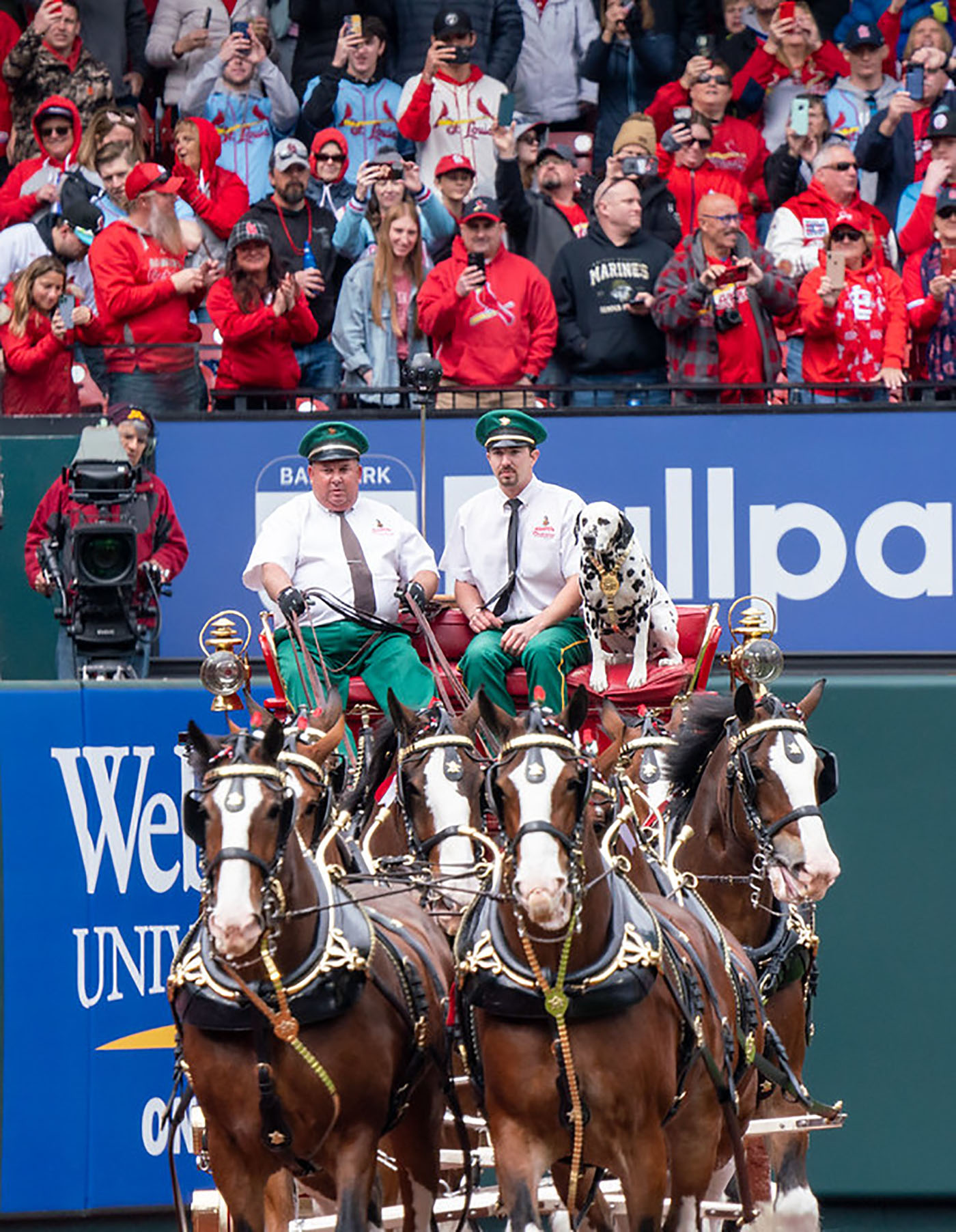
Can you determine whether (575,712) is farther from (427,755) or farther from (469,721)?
(469,721)

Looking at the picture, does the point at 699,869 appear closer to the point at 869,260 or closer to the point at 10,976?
the point at 10,976

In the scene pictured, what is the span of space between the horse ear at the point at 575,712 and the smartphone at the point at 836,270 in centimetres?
648

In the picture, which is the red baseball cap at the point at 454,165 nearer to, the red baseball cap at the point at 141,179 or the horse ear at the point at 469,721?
the red baseball cap at the point at 141,179

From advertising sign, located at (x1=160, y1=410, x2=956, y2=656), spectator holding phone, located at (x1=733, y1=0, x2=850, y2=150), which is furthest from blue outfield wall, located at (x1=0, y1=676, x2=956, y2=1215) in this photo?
spectator holding phone, located at (x1=733, y1=0, x2=850, y2=150)

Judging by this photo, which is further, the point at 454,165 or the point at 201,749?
the point at 454,165

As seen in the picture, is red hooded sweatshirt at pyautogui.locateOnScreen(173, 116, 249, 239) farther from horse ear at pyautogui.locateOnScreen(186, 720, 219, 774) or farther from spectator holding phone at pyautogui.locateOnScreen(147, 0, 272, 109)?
horse ear at pyautogui.locateOnScreen(186, 720, 219, 774)

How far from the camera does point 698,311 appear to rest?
12.2m

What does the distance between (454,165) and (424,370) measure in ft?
10.0

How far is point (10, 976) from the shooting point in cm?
1053

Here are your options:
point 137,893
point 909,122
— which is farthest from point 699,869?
point 909,122

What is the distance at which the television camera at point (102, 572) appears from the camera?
1077cm

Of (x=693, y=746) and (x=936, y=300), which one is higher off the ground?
(x=936, y=300)

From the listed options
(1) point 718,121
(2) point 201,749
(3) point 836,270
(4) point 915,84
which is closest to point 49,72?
(1) point 718,121

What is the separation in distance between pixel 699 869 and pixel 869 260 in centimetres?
540
